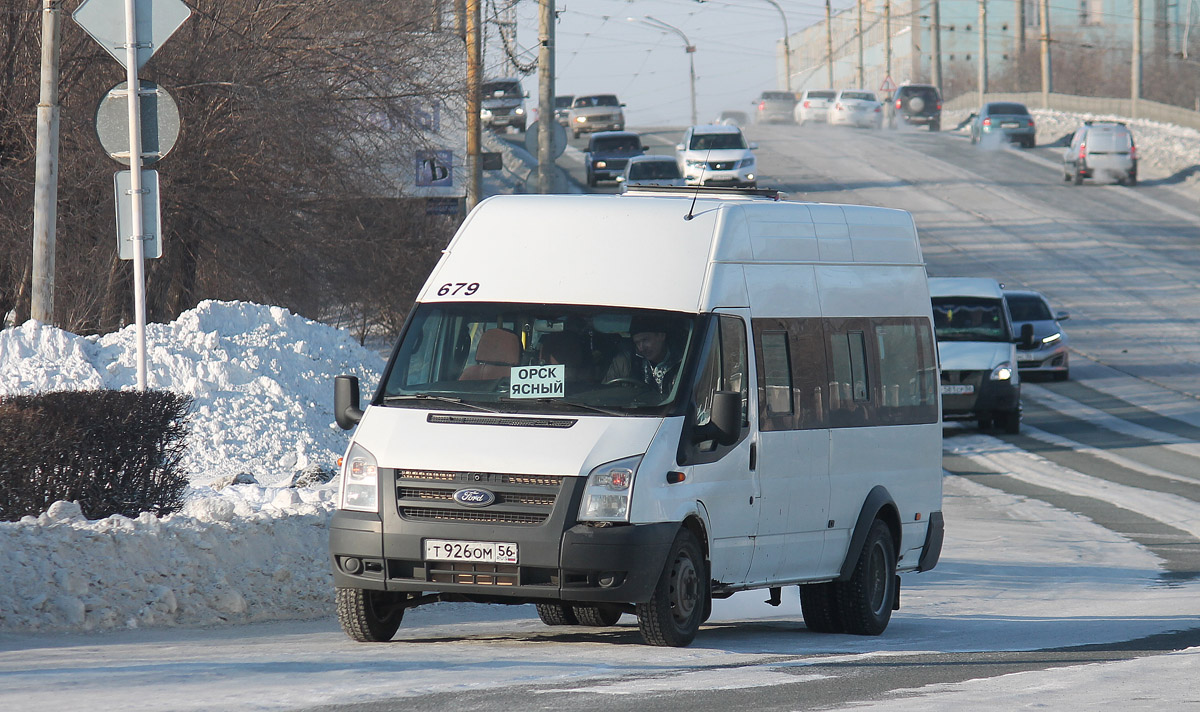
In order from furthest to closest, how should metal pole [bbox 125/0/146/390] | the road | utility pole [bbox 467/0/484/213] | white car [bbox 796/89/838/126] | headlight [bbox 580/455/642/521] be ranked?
white car [bbox 796/89/838/126]
utility pole [bbox 467/0/484/213]
metal pole [bbox 125/0/146/390]
headlight [bbox 580/455/642/521]
the road

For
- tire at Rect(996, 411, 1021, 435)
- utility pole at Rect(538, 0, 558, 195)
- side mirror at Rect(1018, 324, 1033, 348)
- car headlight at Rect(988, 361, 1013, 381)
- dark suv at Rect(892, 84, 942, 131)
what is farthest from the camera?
dark suv at Rect(892, 84, 942, 131)

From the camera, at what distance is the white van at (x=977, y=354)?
2428cm

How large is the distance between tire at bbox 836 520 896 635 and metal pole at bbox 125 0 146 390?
560 cm

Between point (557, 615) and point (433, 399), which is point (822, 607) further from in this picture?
point (433, 399)

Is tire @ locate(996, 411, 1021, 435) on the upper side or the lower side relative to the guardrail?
lower

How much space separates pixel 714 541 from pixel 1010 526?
8656mm

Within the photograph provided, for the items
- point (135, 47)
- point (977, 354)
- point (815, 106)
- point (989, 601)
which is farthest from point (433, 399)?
point (815, 106)

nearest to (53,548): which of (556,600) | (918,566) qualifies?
(556,600)

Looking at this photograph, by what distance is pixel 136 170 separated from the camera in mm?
12562

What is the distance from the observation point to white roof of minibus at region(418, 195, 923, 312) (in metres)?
9.08

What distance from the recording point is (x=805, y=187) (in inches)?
2037

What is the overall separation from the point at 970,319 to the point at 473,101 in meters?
8.44

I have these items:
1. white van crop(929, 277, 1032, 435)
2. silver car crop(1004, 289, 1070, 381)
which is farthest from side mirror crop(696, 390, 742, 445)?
silver car crop(1004, 289, 1070, 381)

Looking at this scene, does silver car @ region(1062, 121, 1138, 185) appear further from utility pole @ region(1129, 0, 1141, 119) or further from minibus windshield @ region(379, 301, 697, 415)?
minibus windshield @ region(379, 301, 697, 415)
